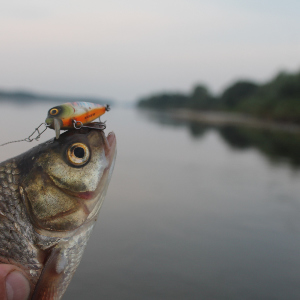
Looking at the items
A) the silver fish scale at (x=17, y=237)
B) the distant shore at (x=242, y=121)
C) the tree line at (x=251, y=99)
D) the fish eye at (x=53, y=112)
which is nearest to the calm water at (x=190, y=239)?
the fish eye at (x=53, y=112)

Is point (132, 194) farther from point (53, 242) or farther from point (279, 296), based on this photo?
point (53, 242)

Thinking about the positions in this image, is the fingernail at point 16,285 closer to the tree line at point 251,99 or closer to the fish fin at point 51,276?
the fish fin at point 51,276

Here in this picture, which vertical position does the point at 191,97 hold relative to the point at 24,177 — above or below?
above

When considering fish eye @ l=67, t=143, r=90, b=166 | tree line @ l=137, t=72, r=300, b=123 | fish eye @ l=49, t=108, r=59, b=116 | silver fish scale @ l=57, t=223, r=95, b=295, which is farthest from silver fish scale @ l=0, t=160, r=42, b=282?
tree line @ l=137, t=72, r=300, b=123

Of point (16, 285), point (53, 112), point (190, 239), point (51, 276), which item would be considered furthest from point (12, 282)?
point (190, 239)

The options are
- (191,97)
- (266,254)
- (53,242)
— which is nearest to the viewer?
(53,242)

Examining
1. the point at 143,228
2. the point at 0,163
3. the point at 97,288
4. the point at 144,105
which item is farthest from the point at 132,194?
the point at 144,105
